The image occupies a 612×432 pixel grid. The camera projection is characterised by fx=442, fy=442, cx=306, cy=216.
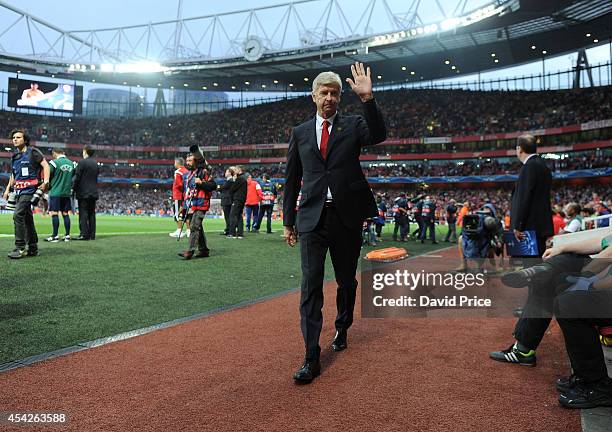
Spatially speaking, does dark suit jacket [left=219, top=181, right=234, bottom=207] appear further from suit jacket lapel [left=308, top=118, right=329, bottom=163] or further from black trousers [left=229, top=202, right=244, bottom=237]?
suit jacket lapel [left=308, top=118, right=329, bottom=163]

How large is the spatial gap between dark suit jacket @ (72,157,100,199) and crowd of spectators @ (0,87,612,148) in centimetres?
4495

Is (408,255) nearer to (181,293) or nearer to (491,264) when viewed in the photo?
(491,264)

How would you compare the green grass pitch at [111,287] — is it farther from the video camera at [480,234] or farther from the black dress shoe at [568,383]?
the black dress shoe at [568,383]

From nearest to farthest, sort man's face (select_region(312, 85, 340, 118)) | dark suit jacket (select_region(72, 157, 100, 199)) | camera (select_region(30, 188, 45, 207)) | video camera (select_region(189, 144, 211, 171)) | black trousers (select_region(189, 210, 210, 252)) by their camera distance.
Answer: man's face (select_region(312, 85, 340, 118)) → camera (select_region(30, 188, 45, 207)) → black trousers (select_region(189, 210, 210, 252)) → video camera (select_region(189, 144, 211, 171)) → dark suit jacket (select_region(72, 157, 100, 199))

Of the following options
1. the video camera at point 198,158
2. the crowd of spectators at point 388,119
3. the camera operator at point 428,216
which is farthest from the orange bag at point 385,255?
the crowd of spectators at point 388,119

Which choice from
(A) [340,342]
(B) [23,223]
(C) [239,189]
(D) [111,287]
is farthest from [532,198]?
(C) [239,189]

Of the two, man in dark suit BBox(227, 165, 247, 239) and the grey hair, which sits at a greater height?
the grey hair

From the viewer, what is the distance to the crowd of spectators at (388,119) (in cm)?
4675

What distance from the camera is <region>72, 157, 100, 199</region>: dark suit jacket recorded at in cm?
1009

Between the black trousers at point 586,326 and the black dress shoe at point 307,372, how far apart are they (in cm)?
154

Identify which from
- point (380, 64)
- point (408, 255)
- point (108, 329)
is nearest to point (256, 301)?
point (108, 329)

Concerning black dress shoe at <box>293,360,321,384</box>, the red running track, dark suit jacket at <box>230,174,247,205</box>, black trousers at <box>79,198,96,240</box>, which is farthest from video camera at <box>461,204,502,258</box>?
black trousers at <box>79,198,96,240</box>

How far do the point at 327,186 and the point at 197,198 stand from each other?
528 centimetres

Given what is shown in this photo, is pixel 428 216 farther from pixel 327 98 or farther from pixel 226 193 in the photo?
pixel 327 98
